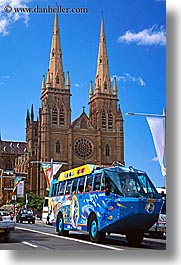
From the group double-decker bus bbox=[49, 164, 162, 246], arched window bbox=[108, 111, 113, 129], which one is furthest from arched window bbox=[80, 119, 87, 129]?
double-decker bus bbox=[49, 164, 162, 246]

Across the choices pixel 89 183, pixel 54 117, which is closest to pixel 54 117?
pixel 54 117

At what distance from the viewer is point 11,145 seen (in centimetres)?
10069

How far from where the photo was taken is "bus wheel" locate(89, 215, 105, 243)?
1345cm

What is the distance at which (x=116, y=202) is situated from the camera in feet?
41.9

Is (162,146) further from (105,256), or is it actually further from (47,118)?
(47,118)

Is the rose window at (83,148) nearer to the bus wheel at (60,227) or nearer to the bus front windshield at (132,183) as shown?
the bus wheel at (60,227)

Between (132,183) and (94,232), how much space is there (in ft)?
6.09

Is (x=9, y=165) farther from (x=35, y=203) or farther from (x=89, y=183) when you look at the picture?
(x=89, y=183)

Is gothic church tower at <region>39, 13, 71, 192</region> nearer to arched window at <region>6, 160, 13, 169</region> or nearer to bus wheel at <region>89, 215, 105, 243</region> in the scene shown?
arched window at <region>6, 160, 13, 169</region>

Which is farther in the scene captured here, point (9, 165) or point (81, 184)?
point (9, 165)

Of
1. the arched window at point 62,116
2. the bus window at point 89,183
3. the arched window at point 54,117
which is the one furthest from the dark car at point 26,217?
the arched window at point 54,117

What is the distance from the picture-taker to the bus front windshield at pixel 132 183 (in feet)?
42.1

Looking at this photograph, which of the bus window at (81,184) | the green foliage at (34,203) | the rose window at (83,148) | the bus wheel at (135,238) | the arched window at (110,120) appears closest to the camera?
the bus wheel at (135,238)

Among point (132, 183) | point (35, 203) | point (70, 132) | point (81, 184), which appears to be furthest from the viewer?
point (70, 132)
